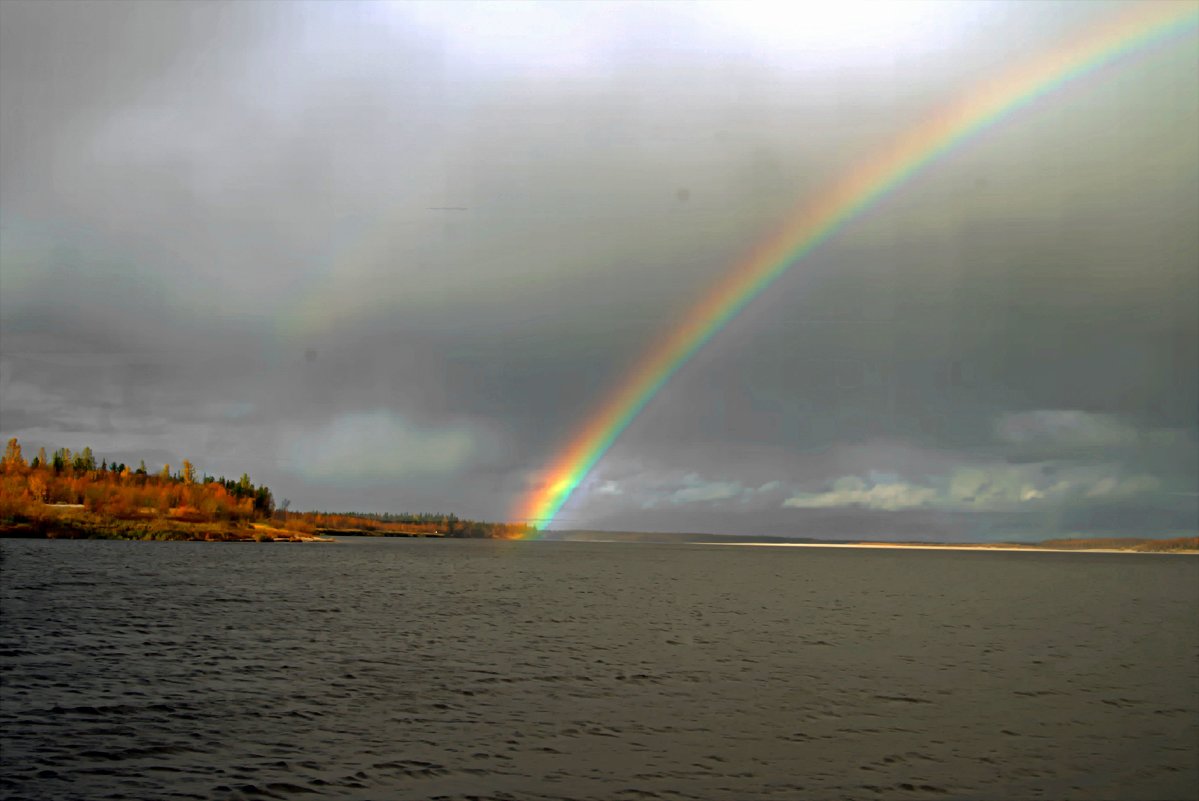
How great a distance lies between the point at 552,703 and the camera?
35.2m

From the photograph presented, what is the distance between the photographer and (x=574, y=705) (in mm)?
34938

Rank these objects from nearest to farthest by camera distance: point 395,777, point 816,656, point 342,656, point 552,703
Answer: point 395,777
point 552,703
point 342,656
point 816,656

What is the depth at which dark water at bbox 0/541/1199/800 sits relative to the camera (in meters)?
24.6

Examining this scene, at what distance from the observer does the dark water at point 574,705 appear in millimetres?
24578

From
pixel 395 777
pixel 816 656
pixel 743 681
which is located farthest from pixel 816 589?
pixel 395 777

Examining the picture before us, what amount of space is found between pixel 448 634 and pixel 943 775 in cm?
3972

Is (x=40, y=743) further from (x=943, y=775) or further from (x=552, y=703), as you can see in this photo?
(x=943, y=775)

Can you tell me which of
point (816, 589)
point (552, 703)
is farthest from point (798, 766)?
point (816, 589)

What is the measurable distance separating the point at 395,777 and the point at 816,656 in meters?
33.8

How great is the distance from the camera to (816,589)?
5231 inches

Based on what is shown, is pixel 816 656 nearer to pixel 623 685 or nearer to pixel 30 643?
pixel 623 685

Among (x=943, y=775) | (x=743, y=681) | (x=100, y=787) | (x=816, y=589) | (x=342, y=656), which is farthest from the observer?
(x=816, y=589)

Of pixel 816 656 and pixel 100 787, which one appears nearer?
pixel 100 787

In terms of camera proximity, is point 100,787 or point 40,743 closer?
point 100,787
